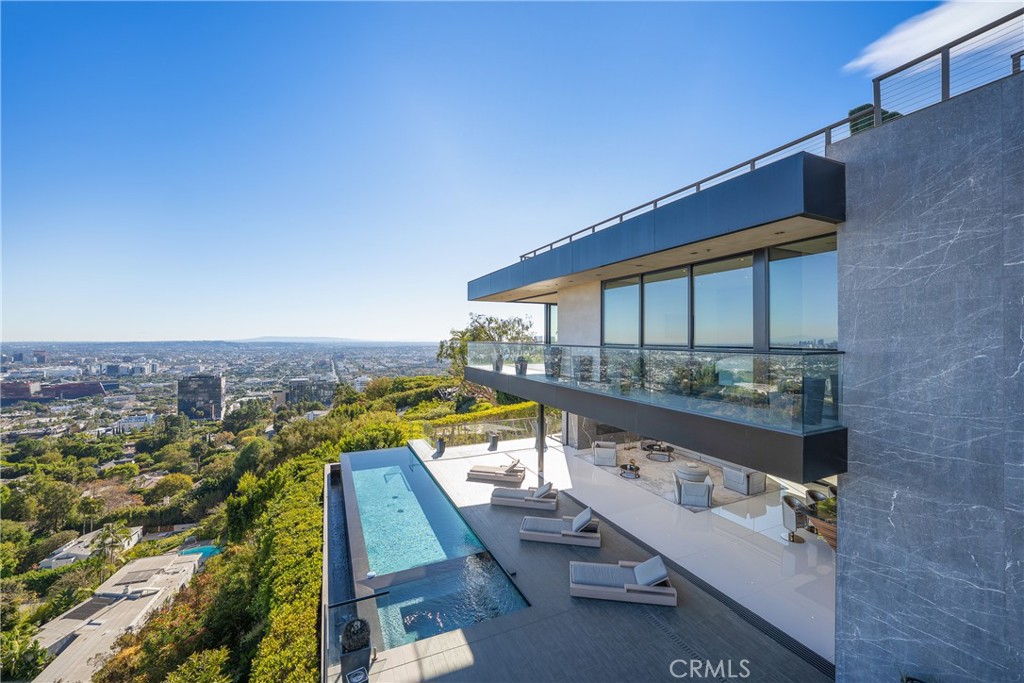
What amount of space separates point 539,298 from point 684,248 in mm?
9958

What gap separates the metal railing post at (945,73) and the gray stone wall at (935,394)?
0.22m

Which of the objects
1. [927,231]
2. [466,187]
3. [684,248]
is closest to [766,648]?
[927,231]

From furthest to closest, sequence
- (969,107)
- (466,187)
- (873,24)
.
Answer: (466,187) → (873,24) → (969,107)

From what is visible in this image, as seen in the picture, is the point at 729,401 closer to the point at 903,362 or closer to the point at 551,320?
the point at 903,362

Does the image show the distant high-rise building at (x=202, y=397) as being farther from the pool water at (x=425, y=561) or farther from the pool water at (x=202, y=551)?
the pool water at (x=425, y=561)

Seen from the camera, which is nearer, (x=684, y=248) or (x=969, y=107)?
(x=969, y=107)

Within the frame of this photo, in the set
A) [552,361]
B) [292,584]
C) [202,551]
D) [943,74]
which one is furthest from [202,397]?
[943,74]

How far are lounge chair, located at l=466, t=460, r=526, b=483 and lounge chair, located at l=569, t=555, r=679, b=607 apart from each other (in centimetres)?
559

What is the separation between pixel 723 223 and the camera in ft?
21.1

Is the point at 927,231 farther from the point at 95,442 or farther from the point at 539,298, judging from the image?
the point at 95,442

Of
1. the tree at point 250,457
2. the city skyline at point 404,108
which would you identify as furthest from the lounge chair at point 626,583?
the tree at point 250,457

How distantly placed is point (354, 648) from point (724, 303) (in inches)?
350

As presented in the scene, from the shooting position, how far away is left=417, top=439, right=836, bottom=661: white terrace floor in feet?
21.5

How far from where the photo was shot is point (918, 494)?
4.45m
